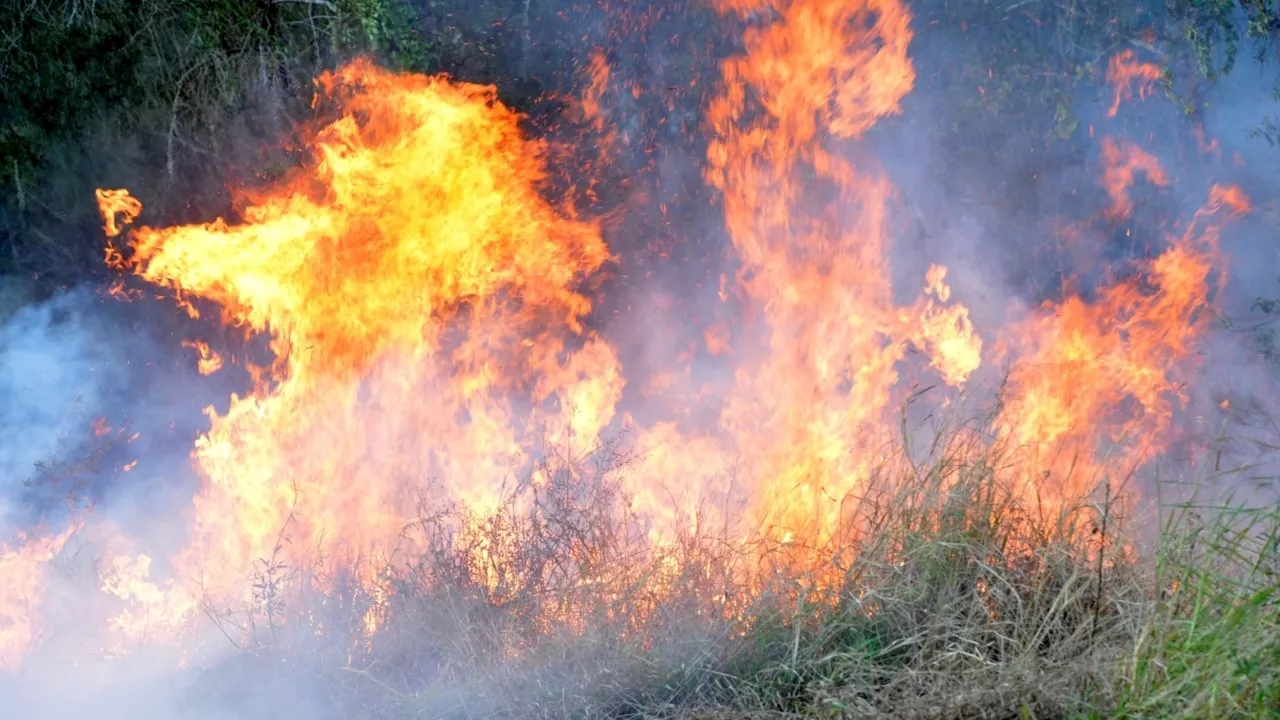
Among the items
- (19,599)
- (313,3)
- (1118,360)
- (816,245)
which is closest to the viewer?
(19,599)

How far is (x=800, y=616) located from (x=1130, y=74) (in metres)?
4.08

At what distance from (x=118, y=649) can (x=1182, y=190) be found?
6387 mm

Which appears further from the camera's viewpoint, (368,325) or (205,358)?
(205,358)

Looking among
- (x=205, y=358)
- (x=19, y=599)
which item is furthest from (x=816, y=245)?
(x=19, y=599)

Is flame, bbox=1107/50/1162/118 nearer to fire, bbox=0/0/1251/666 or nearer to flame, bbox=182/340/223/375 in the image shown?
fire, bbox=0/0/1251/666

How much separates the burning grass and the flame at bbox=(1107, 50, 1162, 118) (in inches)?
113

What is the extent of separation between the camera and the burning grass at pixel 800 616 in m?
3.25

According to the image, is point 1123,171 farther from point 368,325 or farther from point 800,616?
point 368,325

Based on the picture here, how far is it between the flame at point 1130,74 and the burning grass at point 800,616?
2882 millimetres

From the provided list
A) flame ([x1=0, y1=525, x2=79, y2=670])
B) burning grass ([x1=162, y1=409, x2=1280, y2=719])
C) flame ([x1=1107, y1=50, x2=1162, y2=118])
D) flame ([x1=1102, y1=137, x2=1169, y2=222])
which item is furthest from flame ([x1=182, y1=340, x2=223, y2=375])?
flame ([x1=1107, y1=50, x2=1162, y2=118])

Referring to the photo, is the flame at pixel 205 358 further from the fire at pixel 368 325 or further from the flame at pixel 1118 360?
the flame at pixel 1118 360

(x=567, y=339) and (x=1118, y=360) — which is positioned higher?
(x=1118, y=360)

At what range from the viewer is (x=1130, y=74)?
611 centimetres

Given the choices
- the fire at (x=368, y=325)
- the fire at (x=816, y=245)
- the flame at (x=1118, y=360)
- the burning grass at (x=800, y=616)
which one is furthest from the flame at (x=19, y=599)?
the flame at (x=1118, y=360)
